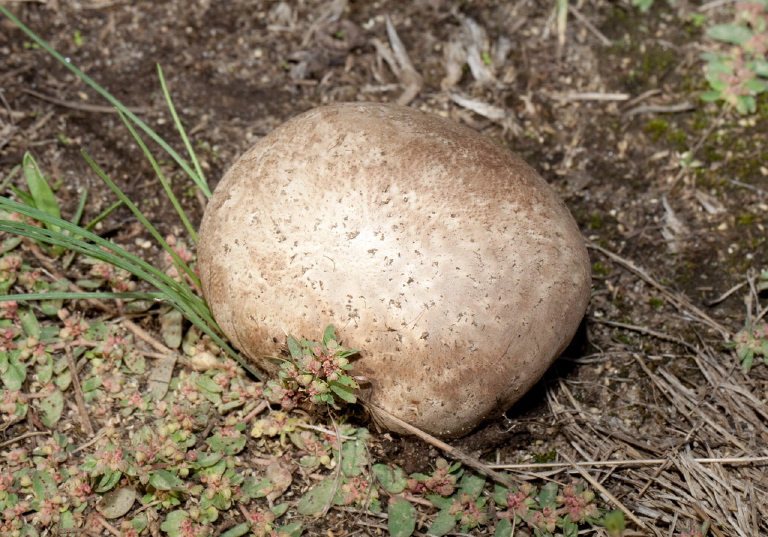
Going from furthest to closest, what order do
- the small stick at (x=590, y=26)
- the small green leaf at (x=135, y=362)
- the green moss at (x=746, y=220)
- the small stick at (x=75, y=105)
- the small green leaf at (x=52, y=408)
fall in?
the small stick at (x=590, y=26)
the small stick at (x=75, y=105)
the green moss at (x=746, y=220)
the small green leaf at (x=135, y=362)
the small green leaf at (x=52, y=408)

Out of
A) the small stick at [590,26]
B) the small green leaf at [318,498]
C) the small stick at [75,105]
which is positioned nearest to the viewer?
the small green leaf at [318,498]

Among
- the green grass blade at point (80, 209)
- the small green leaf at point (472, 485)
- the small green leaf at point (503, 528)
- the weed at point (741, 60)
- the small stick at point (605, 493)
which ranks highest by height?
the weed at point (741, 60)

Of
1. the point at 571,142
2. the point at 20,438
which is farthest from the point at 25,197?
the point at 571,142

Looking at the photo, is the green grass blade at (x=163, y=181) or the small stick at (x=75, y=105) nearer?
the green grass blade at (x=163, y=181)

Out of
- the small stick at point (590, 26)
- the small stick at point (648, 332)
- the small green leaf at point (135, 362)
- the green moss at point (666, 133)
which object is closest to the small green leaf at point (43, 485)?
the small green leaf at point (135, 362)

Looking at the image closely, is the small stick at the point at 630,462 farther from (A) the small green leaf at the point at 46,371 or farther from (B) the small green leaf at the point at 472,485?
(A) the small green leaf at the point at 46,371

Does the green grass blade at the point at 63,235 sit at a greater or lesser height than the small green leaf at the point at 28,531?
greater

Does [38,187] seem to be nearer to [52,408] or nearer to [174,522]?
[52,408]
